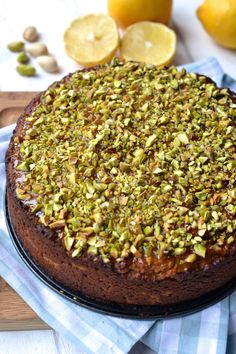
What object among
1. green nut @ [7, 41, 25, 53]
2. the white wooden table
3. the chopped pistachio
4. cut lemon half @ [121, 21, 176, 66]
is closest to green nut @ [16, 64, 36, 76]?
the white wooden table

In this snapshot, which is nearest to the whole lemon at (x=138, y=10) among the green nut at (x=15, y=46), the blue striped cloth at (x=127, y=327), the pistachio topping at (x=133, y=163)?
the green nut at (x=15, y=46)

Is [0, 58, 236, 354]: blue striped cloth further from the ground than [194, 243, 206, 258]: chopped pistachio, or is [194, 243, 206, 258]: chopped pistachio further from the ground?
[194, 243, 206, 258]: chopped pistachio

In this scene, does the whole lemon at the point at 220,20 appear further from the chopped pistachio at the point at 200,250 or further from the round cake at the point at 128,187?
the chopped pistachio at the point at 200,250

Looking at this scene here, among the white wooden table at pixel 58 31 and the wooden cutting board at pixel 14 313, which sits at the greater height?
the white wooden table at pixel 58 31

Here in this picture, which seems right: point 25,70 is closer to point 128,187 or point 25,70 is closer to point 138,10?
point 138,10

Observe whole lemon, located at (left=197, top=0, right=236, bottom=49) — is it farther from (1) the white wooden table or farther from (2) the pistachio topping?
(2) the pistachio topping

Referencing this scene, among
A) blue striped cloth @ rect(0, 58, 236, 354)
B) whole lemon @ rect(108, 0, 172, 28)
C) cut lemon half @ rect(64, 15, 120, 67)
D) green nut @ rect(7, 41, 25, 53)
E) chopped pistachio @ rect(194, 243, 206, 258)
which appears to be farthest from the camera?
green nut @ rect(7, 41, 25, 53)

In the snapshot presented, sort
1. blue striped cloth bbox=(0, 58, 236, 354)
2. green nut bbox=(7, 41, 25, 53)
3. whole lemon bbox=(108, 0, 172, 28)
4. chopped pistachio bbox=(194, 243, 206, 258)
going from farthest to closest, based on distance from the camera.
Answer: green nut bbox=(7, 41, 25, 53)
whole lemon bbox=(108, 0, 172, 28)
blue striped cloth bbox=(0, 58, 236, 354)
chopped pistachio bbox=(194, 243, 206, 258)
